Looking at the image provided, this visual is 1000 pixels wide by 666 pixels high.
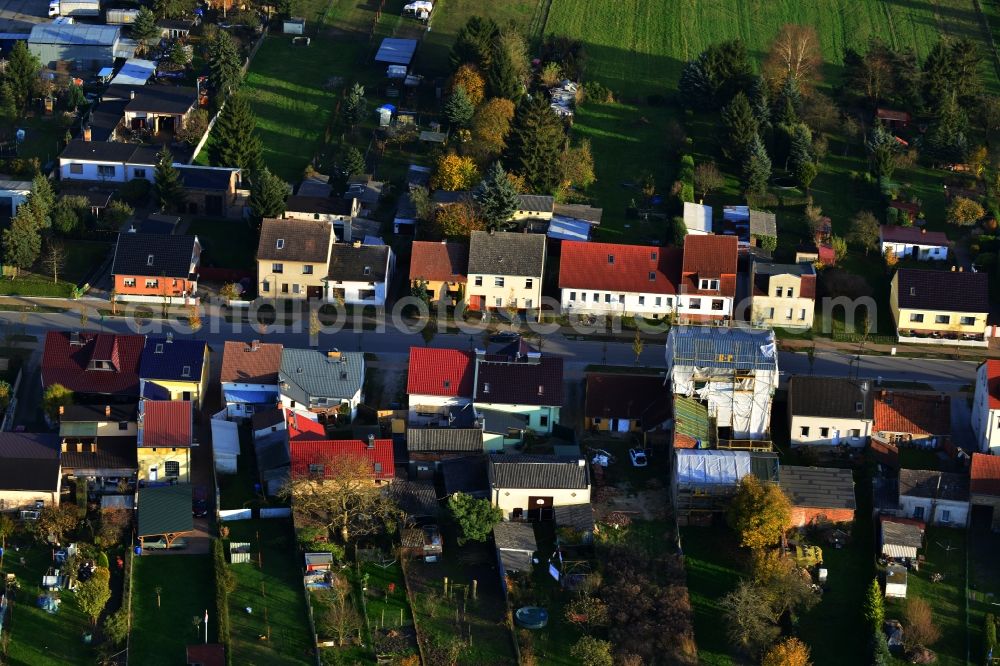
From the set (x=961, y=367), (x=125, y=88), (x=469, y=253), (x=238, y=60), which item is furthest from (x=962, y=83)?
(x=125, y=88)

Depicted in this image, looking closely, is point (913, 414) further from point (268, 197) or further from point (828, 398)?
point (268, 197)

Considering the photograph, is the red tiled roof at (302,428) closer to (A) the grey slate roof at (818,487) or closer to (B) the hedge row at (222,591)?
(B) the hedge row at (222,591)

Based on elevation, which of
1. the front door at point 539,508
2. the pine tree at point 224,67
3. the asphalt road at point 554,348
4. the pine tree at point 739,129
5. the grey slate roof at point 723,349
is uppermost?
the pine tree at point 224,67

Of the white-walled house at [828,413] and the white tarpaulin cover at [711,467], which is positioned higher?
the white-walled house at [828,413]

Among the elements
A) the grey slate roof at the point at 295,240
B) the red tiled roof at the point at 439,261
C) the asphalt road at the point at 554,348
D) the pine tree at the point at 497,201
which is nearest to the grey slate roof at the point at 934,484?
the asphalt road at the point at 554,348

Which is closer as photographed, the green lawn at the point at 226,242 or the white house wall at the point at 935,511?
the white house wall at the point at 935,511

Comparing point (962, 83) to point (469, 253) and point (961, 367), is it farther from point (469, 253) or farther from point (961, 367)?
point (469, 253)

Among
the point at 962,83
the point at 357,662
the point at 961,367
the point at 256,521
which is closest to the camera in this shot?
the point at 357,662
